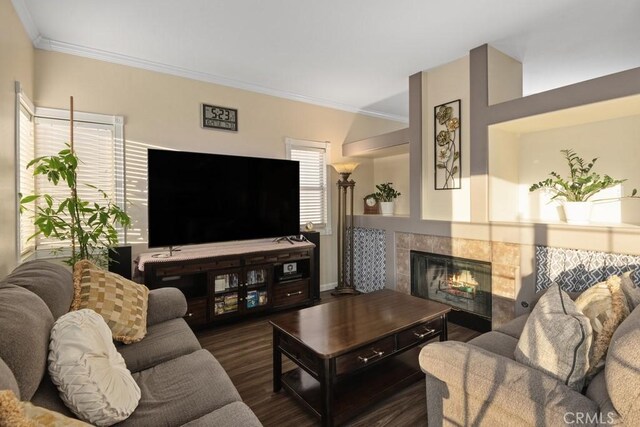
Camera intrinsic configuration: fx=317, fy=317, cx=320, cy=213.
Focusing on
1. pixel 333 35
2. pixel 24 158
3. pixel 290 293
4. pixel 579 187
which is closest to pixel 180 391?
pixel 290 293

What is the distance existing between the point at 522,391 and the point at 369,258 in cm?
314

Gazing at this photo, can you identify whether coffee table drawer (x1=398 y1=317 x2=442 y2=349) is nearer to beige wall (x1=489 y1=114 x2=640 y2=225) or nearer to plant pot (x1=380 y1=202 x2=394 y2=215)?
beige wall (x1=489 y1=114 x2=640 y2=225)

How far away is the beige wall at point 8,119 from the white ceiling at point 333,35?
0.90 ft

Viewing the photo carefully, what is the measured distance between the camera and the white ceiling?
2.40m

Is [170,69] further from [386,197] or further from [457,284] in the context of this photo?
[457,284]

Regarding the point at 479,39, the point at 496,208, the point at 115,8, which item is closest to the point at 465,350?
the point at 496,208

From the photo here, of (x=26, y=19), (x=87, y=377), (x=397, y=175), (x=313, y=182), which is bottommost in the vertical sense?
(x=87, y=377)

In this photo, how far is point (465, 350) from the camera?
1.43 metres

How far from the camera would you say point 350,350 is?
179 cm

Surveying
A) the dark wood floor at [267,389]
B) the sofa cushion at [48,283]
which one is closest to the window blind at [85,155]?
the sofa cushion at [48,283]

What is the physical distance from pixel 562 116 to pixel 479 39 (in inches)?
39.2

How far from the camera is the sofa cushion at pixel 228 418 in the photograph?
3.96 ft

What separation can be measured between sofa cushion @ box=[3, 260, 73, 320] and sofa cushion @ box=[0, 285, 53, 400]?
0.21 metres

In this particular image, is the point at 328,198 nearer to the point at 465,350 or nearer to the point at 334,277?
the point at 334,277
